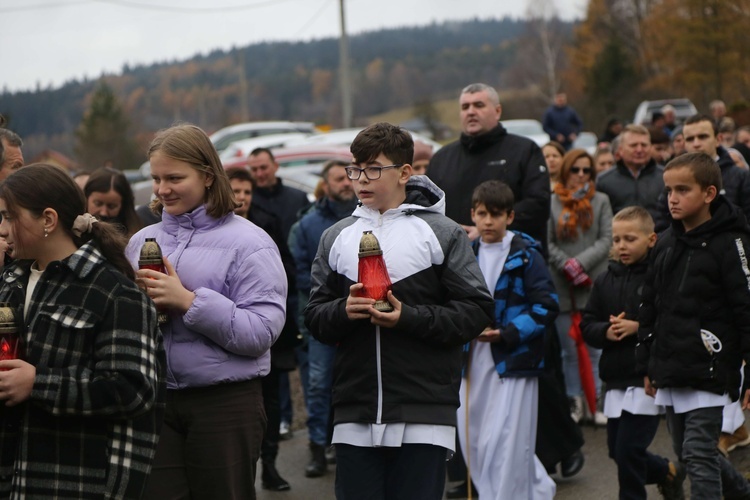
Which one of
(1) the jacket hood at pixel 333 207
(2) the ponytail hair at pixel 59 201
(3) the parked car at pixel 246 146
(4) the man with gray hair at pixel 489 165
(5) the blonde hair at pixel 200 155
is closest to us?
(2) the ponytail hair at pixel 59 201

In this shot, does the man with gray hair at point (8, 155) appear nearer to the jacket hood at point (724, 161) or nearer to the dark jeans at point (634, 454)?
the dark jeans at point (634, 454)

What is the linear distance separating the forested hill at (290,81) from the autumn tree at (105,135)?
4.86ft

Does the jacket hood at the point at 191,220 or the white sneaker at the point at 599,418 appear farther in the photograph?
the white sneaker at the point at 599,418

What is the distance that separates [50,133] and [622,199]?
2987 inches

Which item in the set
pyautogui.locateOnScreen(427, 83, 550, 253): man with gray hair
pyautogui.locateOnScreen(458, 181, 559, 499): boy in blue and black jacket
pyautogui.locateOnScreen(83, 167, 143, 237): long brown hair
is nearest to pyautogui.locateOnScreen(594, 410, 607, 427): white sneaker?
pyautogui.locateOnScreen(427, 83, 550, 253): man with gray hair

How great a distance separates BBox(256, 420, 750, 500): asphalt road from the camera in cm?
719

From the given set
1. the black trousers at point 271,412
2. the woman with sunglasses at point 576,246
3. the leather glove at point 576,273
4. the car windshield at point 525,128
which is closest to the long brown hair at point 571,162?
the woman with sunglasses at point 576,246

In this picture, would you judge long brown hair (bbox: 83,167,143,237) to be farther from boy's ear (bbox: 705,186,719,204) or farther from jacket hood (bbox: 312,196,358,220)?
boy's ear (bbox: 705,186,719,204)

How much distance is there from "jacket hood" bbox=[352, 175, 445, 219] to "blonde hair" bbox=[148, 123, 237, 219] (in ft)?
1.99

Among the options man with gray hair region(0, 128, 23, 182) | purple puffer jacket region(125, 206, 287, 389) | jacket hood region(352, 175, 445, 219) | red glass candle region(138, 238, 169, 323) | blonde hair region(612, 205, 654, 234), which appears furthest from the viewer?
blonde hair region(612, 205, 654, 234)

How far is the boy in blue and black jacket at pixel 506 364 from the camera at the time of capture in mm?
6340

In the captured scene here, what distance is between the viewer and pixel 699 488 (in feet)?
18.3

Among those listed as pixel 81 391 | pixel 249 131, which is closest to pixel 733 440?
pixel 81 391

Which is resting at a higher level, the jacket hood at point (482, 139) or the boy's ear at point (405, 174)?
the boy's ear at point (405, 174)
